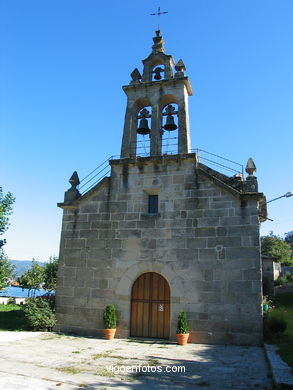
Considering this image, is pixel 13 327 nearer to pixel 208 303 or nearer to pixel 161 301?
pixel 161 301

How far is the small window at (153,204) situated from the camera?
37.4 feet

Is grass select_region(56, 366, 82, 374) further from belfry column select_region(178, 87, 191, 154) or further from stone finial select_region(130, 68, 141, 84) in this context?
stone finial select_region(130, 68, 141, 84)

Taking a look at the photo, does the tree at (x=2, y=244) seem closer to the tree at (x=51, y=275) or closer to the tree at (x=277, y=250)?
the tree at (x=51, y=275)

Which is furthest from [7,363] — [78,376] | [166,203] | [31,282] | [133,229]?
[31,282]

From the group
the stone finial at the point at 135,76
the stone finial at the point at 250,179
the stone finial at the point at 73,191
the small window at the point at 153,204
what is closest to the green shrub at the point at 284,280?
the stone finial at the point at 250,179

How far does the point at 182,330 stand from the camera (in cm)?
939

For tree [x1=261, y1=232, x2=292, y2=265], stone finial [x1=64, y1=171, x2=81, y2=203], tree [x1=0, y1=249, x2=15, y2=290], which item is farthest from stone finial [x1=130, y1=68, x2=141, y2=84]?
tree [x1=261, y1=232, x2=292, y2=265]

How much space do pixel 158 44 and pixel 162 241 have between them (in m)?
8.23

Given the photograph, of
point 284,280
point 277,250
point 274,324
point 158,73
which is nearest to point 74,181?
point 158,73

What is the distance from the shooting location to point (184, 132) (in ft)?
37.9

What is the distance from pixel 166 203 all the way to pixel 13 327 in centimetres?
735

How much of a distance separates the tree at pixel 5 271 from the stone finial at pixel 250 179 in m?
15.5

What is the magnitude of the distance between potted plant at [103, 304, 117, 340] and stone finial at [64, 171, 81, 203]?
14.1ft

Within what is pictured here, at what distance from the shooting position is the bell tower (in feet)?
38.9
